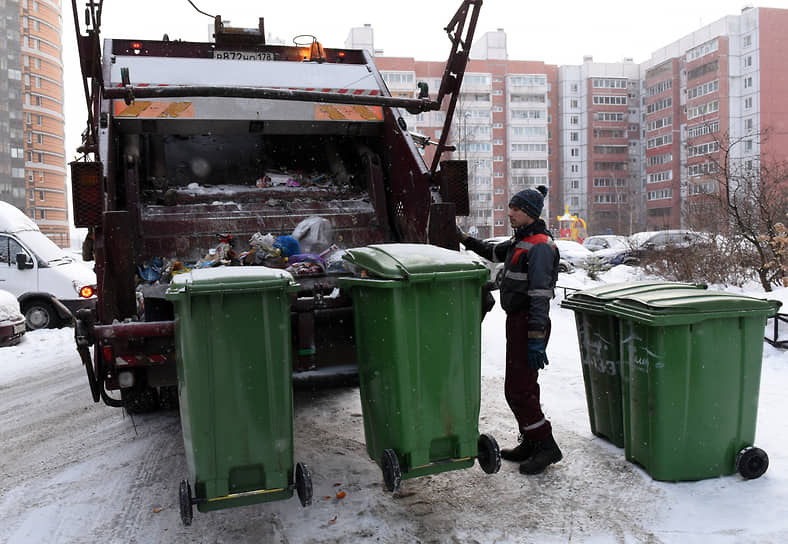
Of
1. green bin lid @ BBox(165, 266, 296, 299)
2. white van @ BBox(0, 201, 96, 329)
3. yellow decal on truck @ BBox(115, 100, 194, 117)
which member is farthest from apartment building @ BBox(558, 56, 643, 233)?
green bin lid @ BBox(165, 266, 296, 299)

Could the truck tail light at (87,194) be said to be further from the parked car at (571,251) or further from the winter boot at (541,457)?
the parked car at (571,251)

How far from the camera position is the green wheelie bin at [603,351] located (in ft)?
12.1

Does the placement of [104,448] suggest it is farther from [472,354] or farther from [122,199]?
[472,354]

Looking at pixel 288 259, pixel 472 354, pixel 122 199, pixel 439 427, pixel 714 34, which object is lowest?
pixel 439 427

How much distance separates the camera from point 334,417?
194 inches

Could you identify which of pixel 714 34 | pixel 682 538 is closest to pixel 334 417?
pixel 682 538

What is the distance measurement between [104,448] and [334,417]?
65.3 inches

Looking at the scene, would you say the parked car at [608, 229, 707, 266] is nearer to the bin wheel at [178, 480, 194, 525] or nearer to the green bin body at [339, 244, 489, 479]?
the green bin body at [339, 244, 489, 479]

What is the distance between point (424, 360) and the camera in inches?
116

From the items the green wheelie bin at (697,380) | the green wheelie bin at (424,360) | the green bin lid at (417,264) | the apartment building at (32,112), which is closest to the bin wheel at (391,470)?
the green wheelie bin at (424,360)

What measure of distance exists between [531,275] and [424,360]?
3.10 feet

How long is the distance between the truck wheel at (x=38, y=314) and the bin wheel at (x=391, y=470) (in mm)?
8994

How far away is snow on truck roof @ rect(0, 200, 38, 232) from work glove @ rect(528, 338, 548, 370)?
9728mm

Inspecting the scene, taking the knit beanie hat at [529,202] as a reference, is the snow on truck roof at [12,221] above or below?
above
